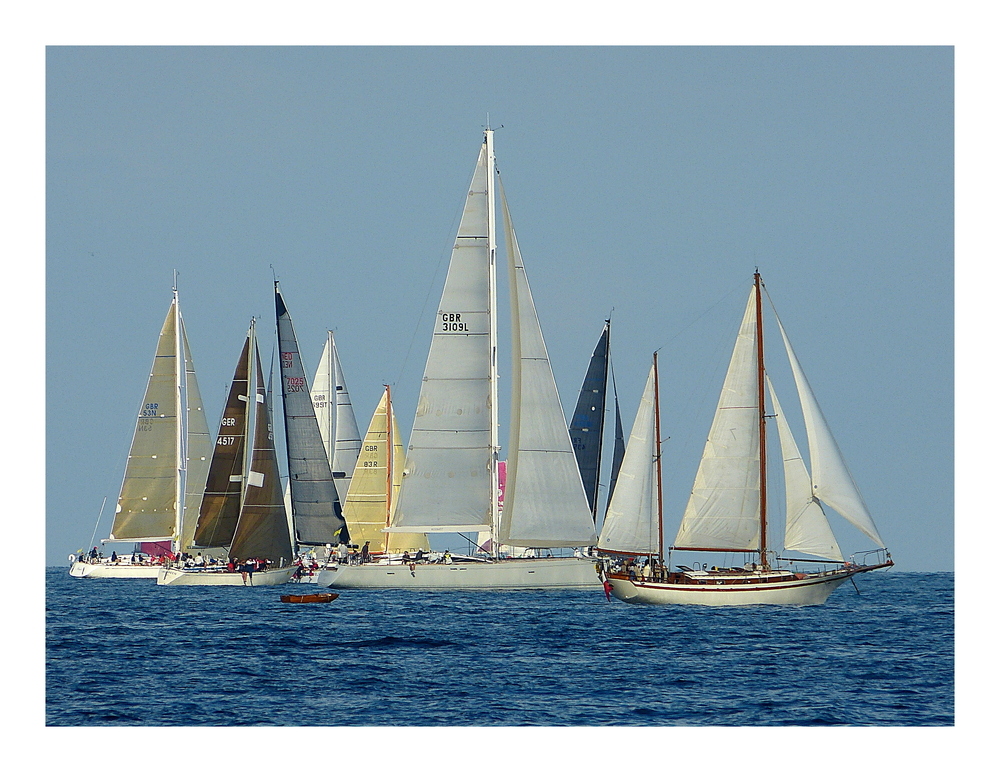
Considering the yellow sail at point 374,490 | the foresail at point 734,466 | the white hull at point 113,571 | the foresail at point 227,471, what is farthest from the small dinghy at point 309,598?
the white hull at point 113,571

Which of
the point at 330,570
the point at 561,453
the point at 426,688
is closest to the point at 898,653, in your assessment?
the point at 426,688

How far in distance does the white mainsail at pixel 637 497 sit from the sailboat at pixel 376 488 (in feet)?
45.0

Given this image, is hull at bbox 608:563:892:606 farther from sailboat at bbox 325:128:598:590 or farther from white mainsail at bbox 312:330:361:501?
white mainsail at bbox 312:330:361:501

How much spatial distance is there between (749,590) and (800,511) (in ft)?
8.44

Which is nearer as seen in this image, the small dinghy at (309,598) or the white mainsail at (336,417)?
the small dinghy at (309,598)

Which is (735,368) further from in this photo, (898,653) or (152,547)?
(152,547)

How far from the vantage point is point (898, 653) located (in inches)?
1244

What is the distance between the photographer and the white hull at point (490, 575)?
44188 millimetres

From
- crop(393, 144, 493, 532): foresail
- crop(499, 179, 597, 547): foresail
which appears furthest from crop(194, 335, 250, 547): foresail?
crop(499, 179, 597, 547): foresail

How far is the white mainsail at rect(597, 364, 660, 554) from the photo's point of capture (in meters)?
45.0

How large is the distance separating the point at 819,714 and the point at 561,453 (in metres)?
21.1

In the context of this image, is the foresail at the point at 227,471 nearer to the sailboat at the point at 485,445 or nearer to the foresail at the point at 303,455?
the foresail at the point at 303,455

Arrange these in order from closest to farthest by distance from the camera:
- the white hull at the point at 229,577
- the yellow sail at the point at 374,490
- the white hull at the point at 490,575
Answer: the white hull at the point at 490,575 < the white hull at the point at 229,577 < the yellow sail at the point at 374,490

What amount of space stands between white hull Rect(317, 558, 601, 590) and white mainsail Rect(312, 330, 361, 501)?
17.3 metres
